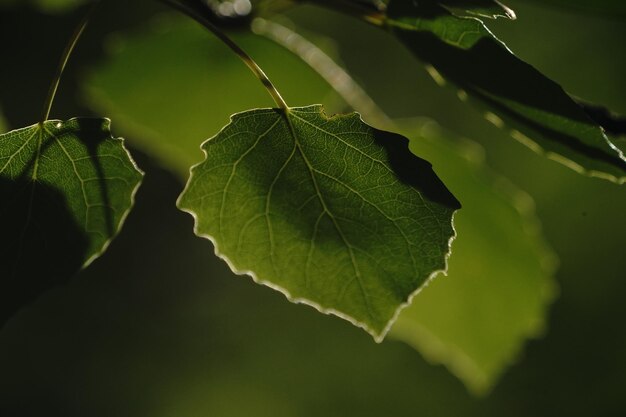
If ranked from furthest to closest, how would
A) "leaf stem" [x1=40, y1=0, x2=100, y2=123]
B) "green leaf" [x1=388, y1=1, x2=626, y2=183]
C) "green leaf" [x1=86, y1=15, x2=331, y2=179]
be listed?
"green leaf" [x1=86, y1=15, x2=331, y2=179] → "leaf stem" [x1=40, y1=0, x2=100, y2=123] → "green leaf" [x1=388, y1=1, x2=626, y2=183]

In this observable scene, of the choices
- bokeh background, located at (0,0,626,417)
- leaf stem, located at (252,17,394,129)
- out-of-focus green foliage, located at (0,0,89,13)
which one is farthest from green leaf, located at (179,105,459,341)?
bokeh background, located at (0,0,626,417)

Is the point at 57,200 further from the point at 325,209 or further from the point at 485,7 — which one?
the point at 485,7

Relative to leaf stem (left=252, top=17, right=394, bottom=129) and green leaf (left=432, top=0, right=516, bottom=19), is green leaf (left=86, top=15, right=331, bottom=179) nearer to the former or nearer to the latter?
leaf stem (left=252, top=17, right=394, bottom=129)

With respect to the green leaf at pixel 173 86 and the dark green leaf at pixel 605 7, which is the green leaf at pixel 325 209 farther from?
the green leaf at pixel 173 86

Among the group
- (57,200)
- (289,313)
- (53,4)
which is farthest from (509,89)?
(289,313)

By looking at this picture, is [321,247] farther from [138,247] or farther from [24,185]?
[138,247]
